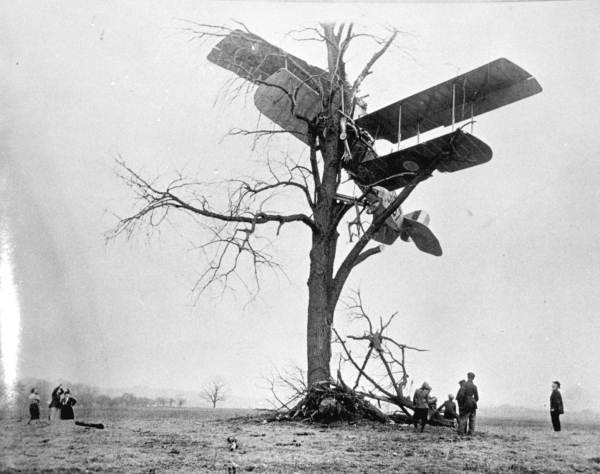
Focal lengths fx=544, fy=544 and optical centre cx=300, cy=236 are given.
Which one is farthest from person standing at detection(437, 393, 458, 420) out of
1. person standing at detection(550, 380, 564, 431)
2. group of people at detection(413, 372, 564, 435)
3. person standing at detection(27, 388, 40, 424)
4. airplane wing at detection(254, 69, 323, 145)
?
person standing at detection(27, 388, 40, 424)

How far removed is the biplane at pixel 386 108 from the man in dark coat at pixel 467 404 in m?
3.90

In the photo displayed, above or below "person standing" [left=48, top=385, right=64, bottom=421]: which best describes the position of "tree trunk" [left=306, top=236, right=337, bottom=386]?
above

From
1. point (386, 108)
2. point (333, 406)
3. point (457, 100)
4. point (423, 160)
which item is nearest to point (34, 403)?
point (333, 406)

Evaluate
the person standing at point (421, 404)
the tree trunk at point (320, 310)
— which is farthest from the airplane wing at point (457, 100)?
the person standing at point (421, 404)

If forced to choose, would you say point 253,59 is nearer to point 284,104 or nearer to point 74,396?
point 284,104

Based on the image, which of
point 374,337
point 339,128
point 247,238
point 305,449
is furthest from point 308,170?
point 305,449

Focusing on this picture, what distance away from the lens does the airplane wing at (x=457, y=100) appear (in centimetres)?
1028

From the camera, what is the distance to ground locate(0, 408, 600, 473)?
19.7ft

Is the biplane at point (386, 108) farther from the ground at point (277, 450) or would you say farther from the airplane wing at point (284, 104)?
the ground at point (277, 450)

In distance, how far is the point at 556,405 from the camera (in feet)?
36.9

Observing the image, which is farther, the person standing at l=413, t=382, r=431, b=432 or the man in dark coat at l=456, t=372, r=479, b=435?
the person standing at l=413, t=382, r=431, b=432

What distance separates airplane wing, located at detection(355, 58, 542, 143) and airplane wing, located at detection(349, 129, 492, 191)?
1061mm

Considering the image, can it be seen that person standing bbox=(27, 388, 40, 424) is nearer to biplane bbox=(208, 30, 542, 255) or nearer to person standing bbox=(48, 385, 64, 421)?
person standing bbox=(48, 385, 64, 421)

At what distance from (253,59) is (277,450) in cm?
751
